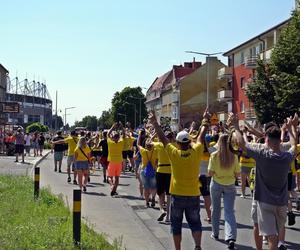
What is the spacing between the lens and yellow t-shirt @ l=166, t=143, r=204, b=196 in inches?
298

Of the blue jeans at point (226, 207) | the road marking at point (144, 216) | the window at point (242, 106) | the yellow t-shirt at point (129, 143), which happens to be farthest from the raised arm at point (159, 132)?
the window at point (242, 106)

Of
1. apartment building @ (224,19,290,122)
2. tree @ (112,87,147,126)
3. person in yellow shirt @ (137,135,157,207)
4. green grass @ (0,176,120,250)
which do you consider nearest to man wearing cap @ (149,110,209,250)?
green grass @ (0,176,120,250)

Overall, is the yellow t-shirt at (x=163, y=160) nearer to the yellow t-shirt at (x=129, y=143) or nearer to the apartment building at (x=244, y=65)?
the yellow t-shirt at (x=129, y=143)

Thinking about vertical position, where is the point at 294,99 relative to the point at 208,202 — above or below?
above

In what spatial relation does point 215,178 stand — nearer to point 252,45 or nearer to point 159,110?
point 252,45

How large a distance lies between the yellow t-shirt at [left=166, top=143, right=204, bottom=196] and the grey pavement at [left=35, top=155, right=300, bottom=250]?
145 centimetres

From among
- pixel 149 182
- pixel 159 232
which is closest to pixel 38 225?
pixel 159 232

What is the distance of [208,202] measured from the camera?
432 inches

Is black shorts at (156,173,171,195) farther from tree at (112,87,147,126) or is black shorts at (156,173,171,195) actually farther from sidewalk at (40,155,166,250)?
tree at (112,87,147,126)

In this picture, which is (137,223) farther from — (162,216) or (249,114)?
(249,114)

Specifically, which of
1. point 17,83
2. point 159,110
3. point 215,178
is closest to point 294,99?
point 215,178

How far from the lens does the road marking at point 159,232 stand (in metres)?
9.67

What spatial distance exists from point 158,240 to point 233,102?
56.8m

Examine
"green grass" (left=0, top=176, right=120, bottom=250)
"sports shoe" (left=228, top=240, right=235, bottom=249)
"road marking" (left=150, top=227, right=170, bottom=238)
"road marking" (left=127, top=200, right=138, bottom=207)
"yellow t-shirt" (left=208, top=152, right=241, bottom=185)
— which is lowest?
"road marking" (left=150, top=227, right=170, bottom=238)
